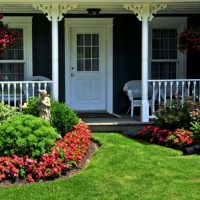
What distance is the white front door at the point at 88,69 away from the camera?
44.7 ft

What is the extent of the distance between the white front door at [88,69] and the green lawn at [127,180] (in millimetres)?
4284

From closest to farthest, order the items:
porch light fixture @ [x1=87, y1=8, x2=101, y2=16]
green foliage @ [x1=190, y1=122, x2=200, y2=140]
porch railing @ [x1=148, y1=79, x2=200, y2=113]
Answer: green foliage @ [x1=190, y1=122, x2=200, y2=140], porch railing @ [x1=148, y1=79, x2=200, y2=113], porch light fixture @ [x1=87, y1=8, x2=101, y2=16]

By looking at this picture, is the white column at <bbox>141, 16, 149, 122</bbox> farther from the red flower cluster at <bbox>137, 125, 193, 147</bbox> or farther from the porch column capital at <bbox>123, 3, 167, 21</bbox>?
the red flower cluster at <bbox>137, 125, 193, 147</bbox>

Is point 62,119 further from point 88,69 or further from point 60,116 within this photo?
point 88,69

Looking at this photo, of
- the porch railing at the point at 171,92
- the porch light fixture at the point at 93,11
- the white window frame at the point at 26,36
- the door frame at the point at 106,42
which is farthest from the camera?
the door frame at the point at 106,42

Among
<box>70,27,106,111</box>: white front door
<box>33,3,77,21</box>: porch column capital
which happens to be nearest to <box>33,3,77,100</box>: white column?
<box>33,3,77,21</box>: porch column capital

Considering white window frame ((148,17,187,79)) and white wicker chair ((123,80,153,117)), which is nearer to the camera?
white wicker chair ((123,80,153,117))

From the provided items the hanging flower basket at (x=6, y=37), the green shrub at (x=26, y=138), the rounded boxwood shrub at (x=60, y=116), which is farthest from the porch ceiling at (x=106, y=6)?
the green shrub at (x=26, y=138)

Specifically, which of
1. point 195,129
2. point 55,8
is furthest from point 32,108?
point 195,129

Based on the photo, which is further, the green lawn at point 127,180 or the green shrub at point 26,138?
the green shrub at point 26,138

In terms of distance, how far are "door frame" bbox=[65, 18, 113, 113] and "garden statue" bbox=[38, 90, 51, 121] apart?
3.93 m

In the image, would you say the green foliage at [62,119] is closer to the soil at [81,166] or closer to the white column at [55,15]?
the soil at [81,166]

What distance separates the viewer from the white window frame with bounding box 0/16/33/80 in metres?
13.2

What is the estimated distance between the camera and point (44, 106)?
958 centimetres
